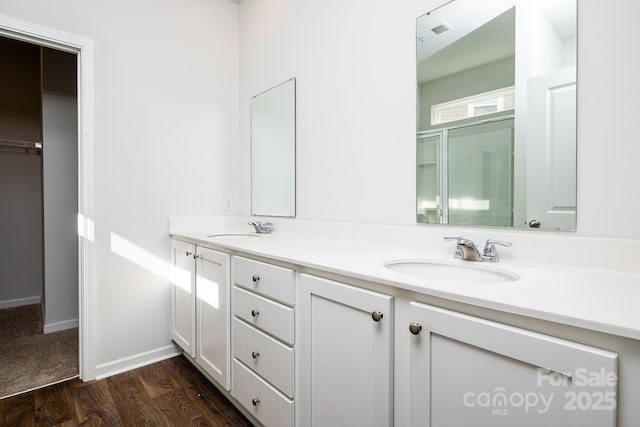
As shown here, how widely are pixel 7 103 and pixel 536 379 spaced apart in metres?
4.50

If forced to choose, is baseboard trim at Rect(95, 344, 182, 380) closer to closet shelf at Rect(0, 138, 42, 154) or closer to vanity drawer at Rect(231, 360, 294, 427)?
vanity drawer at Rect(231, 360, 294, 427)

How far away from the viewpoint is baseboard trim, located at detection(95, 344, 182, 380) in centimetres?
195

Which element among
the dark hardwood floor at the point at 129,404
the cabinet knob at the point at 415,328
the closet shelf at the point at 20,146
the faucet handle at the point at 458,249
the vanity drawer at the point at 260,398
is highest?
the closet shelf at the point at 20,146

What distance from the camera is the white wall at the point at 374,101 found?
3.09 feet

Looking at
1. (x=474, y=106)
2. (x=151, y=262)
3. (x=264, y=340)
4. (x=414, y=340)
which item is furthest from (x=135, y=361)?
(x=474, y=106)

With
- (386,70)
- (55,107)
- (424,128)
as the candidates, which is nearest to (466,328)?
(424,128)

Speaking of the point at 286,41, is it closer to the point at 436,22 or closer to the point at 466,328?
the point at 436,22

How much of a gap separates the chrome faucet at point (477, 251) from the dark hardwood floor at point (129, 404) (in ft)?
4.11

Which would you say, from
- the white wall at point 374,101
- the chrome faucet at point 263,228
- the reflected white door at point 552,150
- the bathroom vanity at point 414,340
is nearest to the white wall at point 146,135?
the white wall at point 374,101

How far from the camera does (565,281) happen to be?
0.85 meters

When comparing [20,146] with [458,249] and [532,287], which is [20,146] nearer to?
[458,249]

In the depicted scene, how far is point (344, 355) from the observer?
101 centimetres

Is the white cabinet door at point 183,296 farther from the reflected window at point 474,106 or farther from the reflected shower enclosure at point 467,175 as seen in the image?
the reflected window at point 474,106

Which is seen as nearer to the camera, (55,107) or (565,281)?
(565,281)
